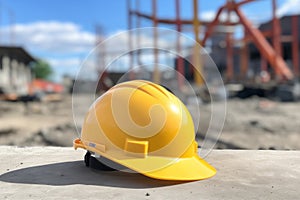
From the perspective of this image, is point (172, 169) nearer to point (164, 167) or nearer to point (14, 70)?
point (164, 167)

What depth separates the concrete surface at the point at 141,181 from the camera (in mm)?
2531

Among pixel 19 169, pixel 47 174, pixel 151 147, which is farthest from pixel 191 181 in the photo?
pixel 19 169

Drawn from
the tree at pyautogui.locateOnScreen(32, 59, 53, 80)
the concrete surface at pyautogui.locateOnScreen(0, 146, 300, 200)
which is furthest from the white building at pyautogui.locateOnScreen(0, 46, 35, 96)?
the tree at pyautogui.locateOnScreen(32, 59, 53, 80)

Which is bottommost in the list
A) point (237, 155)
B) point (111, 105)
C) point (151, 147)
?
point (237, 155)

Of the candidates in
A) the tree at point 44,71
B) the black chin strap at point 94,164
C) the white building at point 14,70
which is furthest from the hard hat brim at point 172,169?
the tree at point 44,71

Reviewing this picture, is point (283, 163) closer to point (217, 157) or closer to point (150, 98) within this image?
point (217, 157)

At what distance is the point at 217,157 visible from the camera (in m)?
3.85

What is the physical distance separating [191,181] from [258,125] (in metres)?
7.21

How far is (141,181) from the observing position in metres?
2.92

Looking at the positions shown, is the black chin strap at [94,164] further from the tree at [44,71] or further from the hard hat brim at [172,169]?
the tree at [44,71]

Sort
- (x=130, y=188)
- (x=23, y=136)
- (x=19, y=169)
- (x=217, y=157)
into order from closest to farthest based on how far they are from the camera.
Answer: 1. (x=130, y=188)
2. (x=19, y=169)
3. (x=217, y=157)
4. (x=23, y=136)

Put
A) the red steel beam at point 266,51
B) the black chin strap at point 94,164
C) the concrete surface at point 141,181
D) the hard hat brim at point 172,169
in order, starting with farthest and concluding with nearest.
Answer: the red steel beam at point 266,51 → the black chin strap at point 94,164 → the hard hat brim at point 172,169 → the concrete surface at point 141,181

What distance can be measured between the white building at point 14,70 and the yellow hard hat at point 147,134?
2476 cm

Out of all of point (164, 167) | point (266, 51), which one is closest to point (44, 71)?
point (266, 51)
